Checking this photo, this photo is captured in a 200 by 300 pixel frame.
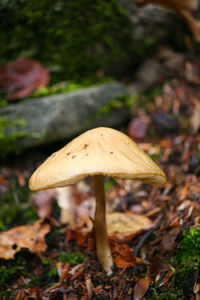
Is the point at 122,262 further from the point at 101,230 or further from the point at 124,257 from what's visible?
the point at 101,230

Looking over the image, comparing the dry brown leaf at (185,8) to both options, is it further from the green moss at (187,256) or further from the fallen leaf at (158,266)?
the fallen leaf at (158,266)

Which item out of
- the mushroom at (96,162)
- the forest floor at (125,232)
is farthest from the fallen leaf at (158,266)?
the mushroom at (96,162)

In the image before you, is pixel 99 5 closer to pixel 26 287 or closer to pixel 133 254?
pixel 133 254

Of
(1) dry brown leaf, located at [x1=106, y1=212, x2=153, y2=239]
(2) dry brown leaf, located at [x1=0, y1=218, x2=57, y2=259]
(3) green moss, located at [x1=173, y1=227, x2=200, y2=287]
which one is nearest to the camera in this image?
(3) green moss, located at [x1=173, y1=227, x2=200, y2=287]

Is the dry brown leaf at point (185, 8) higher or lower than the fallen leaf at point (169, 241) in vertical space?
higher

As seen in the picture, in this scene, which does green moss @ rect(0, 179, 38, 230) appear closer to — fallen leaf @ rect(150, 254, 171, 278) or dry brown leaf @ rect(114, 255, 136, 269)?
dry brown leaf @ rect(114, 255, 136, 269)

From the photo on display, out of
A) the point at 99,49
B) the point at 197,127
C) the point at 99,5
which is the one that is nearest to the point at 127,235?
the point at 197,127

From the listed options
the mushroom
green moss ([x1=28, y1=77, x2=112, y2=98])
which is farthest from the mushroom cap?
green moss ([x1=28, y1=77, x2=112, y2=98])
